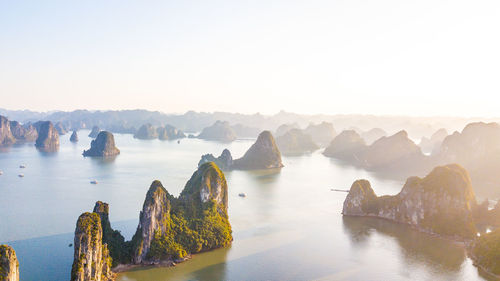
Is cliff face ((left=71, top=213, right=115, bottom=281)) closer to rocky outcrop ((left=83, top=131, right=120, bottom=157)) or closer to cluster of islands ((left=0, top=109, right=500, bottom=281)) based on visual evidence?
cluster of islands ((left=0, top=109, right=500, bottom=281))

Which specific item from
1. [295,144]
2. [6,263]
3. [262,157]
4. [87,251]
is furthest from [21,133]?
[6,263]

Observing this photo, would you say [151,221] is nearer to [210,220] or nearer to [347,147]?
[210,220]

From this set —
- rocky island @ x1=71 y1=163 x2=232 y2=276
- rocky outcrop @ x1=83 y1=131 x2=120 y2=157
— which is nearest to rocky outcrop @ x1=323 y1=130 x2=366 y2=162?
rocky outcrop @ x1=83 y1=131 x2=120 y2=157

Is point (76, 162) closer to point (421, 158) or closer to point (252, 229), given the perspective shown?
point (252, 229)

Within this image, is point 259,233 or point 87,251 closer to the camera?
point 87,251

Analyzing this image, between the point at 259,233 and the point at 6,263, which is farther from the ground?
the point at 6,263

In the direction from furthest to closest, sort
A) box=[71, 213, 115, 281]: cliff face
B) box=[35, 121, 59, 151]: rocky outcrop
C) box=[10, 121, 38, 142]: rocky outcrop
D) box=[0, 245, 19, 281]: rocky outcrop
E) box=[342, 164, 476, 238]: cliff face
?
box=[10, 121, 38, 142]: rocky outcrop → box=[35, 121, 59, 151]: rocky outcrop → box=[342, 164, 476, 238]: cliff face → box=[71, 213, 115, 281]: cliff face → box=[0, 245, 19, 281]: rocky outcrop

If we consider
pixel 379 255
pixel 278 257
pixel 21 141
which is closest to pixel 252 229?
pixel 278 257
